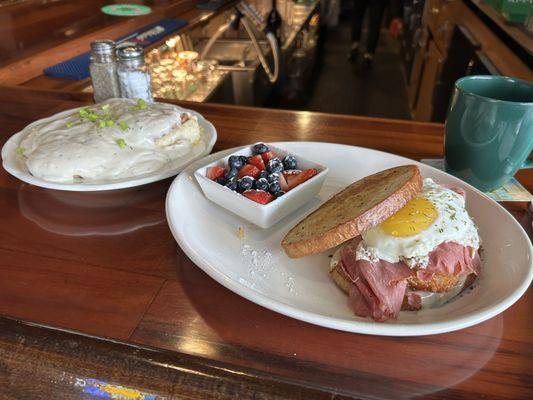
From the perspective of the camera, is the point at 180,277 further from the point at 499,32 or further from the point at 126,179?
the point at 499,32

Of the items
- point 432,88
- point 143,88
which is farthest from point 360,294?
point 432,88

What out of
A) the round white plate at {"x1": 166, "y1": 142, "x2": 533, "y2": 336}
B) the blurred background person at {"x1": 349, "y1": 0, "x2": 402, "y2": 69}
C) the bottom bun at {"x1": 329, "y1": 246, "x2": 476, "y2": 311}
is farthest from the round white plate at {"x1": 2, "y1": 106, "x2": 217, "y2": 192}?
the blurred background person at {"x1": 349, "y1": 0, "x2": 402, "y2": 69}

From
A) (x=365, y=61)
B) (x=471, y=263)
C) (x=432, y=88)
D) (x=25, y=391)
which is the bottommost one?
A: (x=365, y=61)

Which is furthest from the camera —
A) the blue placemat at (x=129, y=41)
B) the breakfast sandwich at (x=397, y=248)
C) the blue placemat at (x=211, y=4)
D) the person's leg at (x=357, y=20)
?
the person's leg at (x=357, y=20)

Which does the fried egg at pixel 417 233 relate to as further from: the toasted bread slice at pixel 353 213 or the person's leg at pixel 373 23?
the person's leg at pixel 373 23

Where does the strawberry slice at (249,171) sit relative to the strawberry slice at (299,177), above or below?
above

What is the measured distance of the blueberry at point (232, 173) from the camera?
0.91 metres

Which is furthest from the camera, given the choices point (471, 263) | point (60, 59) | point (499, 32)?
point (499, 32)

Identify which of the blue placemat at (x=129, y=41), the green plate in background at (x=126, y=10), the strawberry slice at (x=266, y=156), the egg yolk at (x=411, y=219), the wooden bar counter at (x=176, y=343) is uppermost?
the egg yolk at (x=411, y=219)

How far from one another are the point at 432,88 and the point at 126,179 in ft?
10.1

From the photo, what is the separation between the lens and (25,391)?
653 millimetres

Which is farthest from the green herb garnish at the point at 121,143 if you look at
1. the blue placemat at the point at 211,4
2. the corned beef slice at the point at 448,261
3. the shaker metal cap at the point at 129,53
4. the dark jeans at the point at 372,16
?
the dark jeans at the point at 372,16

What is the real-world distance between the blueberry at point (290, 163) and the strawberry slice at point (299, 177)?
0.03 metres

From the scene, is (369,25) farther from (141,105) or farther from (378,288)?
(378,288)
